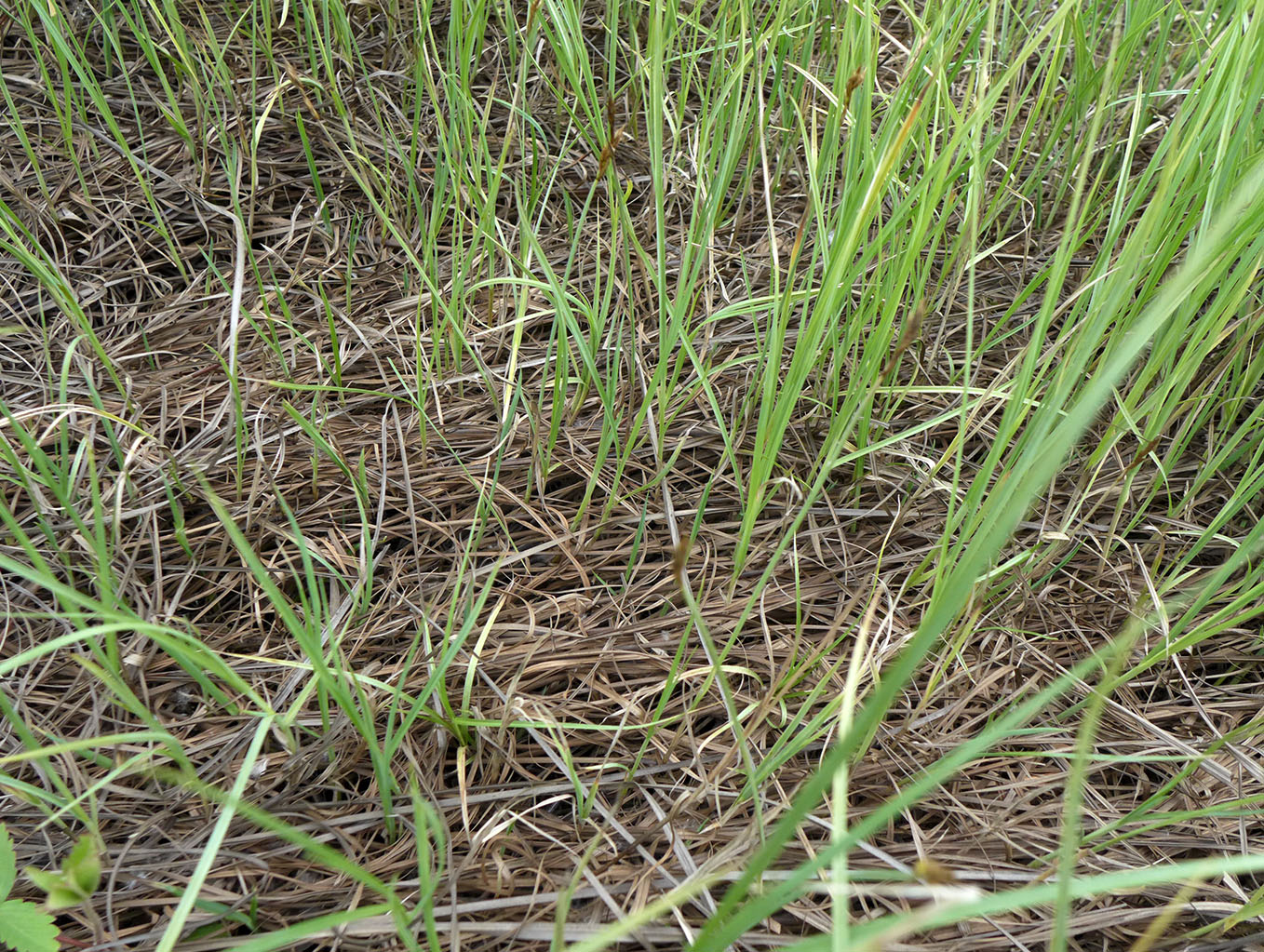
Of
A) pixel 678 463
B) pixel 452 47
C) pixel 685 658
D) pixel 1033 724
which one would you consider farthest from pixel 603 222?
pixel 1033 724

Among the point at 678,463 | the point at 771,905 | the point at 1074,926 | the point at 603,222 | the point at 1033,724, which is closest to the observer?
the point at 771,905

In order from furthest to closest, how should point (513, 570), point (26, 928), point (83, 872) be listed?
point (513, 570) < point (26, 928) < point (83, 872)

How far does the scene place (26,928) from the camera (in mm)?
617

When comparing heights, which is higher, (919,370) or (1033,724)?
(919,370)

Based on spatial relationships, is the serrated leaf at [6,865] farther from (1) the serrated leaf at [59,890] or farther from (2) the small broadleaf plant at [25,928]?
(1) the serrated leaf at [59,890]

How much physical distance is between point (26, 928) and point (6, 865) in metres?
0.05

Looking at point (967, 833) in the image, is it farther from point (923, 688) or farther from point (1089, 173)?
point (1089, 173)

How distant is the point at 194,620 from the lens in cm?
88

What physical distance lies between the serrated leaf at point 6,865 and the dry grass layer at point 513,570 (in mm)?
43

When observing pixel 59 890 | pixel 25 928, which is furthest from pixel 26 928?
pixel 59 890

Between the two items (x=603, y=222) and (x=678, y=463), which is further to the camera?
(x=603, y=222)

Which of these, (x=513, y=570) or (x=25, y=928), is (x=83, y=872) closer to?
(x=25, y=928)

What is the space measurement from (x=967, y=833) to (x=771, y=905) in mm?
431

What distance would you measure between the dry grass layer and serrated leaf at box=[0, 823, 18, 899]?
0.04 metres
